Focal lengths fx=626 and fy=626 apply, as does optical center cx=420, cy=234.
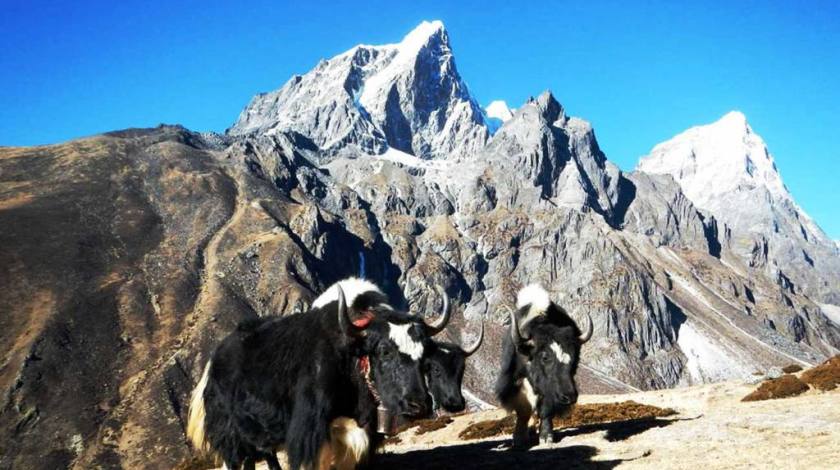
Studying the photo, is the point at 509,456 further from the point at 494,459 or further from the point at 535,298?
the point at 535,298

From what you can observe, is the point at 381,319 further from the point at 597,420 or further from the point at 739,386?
the point at 739,386

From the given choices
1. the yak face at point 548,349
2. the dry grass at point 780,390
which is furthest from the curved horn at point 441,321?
the dry grass at point 780,390

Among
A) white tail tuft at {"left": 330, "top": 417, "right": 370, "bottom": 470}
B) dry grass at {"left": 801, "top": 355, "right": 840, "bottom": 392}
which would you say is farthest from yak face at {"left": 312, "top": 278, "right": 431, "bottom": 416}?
dry grass at {"left": 801, "top": 355, "right": 840, "bottom": 392}

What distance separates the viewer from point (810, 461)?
1012 cm

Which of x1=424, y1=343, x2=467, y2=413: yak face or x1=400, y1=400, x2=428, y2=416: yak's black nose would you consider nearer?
x1=400, y1=400, x2=428, y2=416: yak's black nose

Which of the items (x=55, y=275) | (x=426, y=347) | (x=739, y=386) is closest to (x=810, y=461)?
(x=426, y=347)

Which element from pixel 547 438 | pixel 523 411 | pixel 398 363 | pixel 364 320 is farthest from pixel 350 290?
pixel 547 438

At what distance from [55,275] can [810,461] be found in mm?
152095

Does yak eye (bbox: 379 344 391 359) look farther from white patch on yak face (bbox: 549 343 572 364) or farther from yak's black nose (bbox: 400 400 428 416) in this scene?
white patch on yak face (bbox: 549 343 572 364)

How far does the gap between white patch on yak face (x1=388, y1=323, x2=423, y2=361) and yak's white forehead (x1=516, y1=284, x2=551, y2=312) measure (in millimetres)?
6700

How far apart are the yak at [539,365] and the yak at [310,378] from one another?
524cm

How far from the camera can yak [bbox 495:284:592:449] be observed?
13.8 meters

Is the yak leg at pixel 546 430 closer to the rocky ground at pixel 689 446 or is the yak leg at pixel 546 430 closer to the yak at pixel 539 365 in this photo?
the yak at pixel 539 365

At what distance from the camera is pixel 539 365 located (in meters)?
14.3
